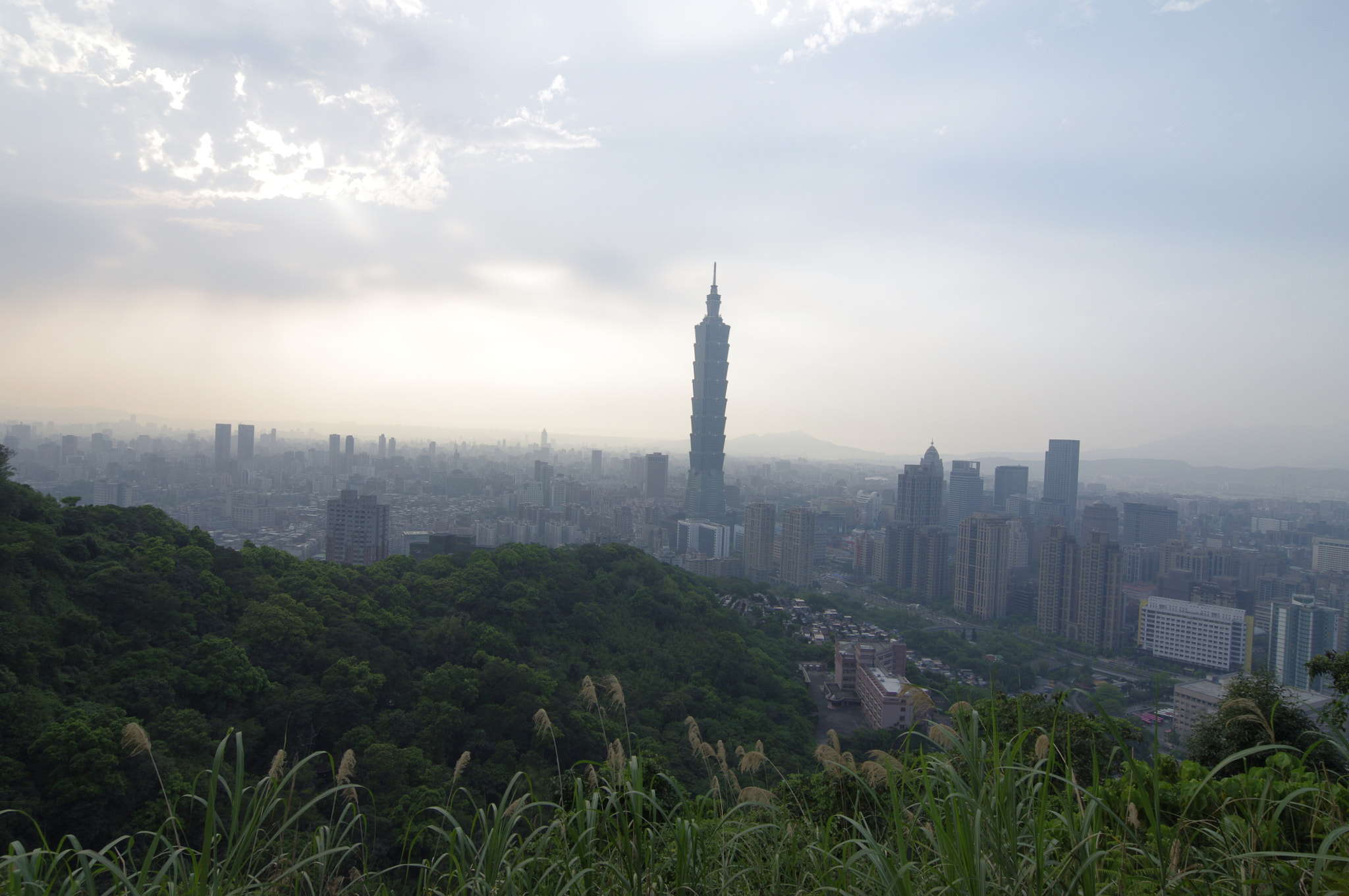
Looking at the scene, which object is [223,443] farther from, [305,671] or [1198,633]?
[1198,633]

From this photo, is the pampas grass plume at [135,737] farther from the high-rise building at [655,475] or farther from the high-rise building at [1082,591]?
the high-rise building at [655,475]

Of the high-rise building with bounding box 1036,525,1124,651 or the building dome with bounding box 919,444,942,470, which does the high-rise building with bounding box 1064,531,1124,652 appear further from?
the building dome with bounding box 919,444,942,470

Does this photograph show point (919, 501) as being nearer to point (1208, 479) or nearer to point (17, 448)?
point (1208, 479)

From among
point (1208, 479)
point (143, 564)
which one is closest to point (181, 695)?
point (143, 564)

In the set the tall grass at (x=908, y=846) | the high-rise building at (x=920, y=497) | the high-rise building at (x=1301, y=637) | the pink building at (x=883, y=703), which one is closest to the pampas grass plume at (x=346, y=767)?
the tall grass at (x=908, y=846)

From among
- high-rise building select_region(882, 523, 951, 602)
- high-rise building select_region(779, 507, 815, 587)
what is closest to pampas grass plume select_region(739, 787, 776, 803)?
high-rise building select_region(779, 507, 815, 587)

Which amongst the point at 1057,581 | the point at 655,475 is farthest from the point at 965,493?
the point at 655,475
